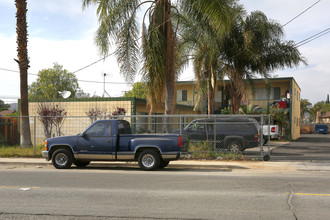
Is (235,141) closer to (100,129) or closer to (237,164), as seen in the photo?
(237,164)

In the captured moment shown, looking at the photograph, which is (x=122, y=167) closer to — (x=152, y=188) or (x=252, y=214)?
(x=152, y=188)

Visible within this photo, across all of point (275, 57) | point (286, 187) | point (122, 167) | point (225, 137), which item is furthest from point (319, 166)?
point (275, 57)

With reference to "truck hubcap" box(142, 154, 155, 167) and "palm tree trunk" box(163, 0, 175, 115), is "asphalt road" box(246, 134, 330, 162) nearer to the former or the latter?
"palm tree trunk" box(163, 0, 175, 115)

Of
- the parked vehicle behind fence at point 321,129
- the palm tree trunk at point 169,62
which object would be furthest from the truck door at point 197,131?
the parked vehicle behind fence at point 321,129

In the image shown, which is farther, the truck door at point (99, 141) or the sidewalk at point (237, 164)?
the sidewalk at point (237, 164)

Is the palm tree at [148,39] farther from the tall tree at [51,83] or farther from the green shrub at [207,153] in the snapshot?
the tall tree at [51,83]

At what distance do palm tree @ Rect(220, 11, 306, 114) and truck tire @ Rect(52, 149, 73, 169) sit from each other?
14.0m

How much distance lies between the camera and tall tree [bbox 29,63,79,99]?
5812 centimetres

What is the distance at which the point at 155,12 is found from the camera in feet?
53.7

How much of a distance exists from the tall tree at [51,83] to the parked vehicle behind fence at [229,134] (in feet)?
149

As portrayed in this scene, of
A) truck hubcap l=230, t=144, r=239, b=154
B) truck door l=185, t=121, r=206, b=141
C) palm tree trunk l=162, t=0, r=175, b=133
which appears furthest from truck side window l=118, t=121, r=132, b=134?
truck hubcap l=230, t=144, r=239, b=154

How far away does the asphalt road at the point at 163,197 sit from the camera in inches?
249

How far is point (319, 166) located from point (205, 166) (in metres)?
4.45

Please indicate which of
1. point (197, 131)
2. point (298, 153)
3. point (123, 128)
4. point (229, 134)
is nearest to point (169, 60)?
point (197, 131)
